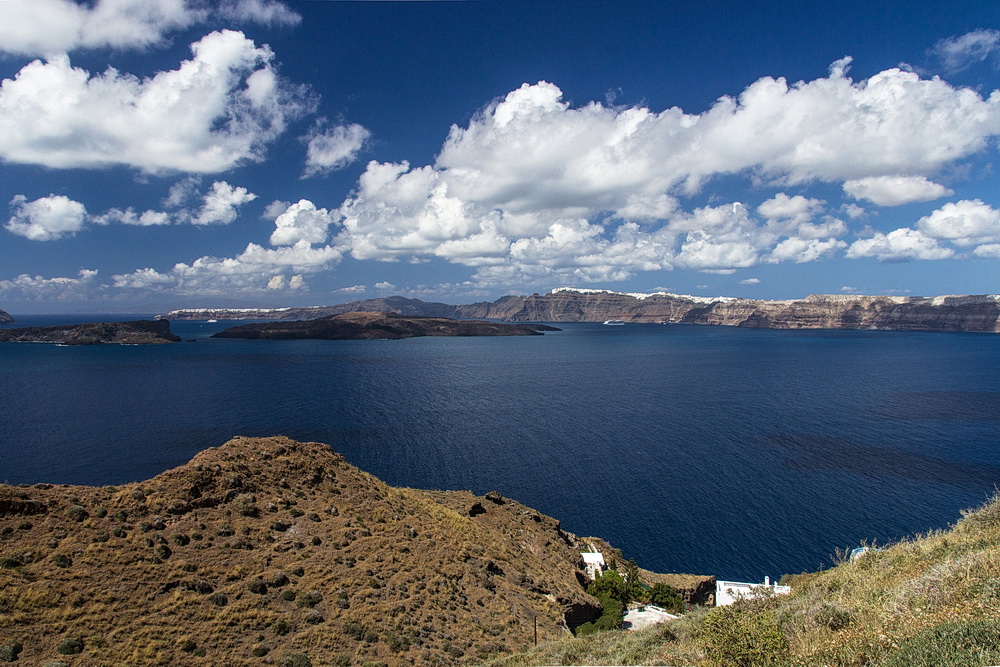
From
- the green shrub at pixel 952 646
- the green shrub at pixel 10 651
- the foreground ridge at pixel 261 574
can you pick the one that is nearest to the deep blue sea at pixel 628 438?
the foreground ridge at pixel 261 574

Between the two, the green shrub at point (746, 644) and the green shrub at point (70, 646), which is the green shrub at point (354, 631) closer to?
the green shrub at point (70, 646)

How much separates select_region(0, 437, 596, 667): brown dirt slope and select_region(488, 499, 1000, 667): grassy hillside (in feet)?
28.6

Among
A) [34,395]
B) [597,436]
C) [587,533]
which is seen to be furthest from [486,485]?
[34,395]

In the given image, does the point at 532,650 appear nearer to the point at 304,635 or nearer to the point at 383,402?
the point at 304,635

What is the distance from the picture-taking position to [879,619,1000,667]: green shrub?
8.84 meters

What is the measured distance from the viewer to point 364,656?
77.9ft

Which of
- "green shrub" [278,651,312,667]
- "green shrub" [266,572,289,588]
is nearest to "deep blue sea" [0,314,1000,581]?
"green shrub" [266,572,289,588]

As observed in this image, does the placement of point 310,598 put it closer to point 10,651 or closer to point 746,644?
point 10,651

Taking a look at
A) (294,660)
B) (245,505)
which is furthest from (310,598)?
(245,505)

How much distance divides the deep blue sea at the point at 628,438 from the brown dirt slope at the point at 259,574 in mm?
22382

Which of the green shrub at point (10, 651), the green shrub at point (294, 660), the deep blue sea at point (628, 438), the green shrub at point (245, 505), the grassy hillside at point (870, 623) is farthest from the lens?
the deep blue sea at point (628, 438)

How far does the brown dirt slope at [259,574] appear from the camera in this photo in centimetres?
2197

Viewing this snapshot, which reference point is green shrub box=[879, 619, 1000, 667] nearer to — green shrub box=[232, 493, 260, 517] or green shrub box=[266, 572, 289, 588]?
green shrub box=[266, 572, 289, 588]

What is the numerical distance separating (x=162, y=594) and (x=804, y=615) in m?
27.3
